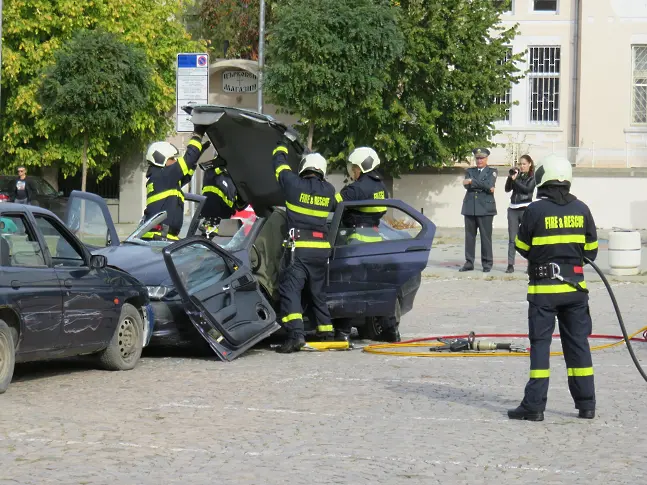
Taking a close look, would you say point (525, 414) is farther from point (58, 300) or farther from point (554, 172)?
point (58, 300)

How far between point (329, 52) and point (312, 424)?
77.8ft

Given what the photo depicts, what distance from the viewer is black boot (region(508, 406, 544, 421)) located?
8570mm

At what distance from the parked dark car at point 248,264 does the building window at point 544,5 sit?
27.6 meters

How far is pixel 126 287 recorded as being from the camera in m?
10.8

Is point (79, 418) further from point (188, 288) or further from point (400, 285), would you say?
A: point (400, 285)

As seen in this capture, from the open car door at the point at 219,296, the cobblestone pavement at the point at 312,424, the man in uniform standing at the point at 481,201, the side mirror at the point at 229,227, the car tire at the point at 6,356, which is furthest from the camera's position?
the man in uniform standing at the point at 481,201

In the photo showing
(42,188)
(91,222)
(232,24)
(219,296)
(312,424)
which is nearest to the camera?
(312,424)

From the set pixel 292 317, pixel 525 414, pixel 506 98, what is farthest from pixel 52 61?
pixel 525 414

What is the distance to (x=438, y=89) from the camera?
34.8 m

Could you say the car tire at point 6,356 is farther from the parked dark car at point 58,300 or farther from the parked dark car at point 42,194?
the parked dark car at point 42,194

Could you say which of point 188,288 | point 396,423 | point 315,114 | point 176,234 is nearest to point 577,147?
point 315,114

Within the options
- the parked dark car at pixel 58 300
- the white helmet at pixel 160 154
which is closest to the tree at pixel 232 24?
the white helmet at pixel 160 154

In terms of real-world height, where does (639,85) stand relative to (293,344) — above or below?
above

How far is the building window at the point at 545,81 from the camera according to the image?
39188 mm
